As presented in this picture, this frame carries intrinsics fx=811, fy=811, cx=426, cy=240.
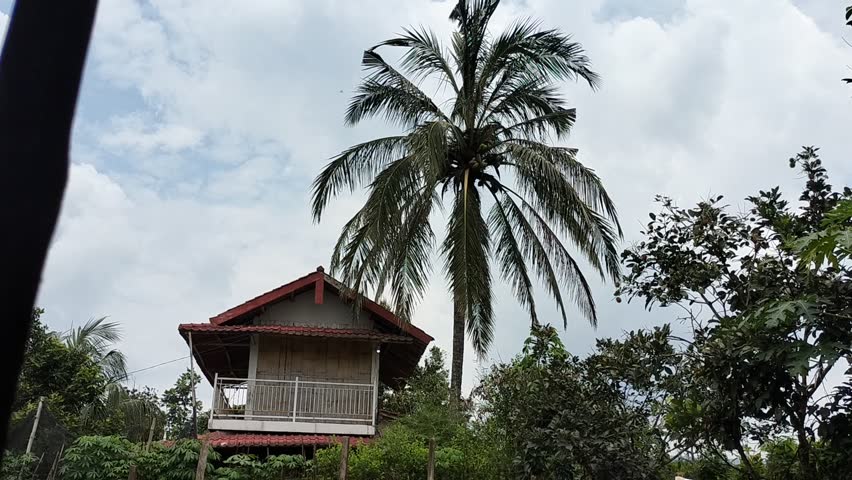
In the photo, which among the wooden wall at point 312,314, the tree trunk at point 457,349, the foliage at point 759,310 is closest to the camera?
the foliage at point 759,310

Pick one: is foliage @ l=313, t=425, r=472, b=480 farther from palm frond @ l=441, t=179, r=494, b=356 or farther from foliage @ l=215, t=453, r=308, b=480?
palm frond @ l=441, t=179, r=494, b=356

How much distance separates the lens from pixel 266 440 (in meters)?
15.6

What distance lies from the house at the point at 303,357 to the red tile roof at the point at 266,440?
0.06ft

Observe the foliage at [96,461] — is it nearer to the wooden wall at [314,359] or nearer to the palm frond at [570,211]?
the wooden wall at [314,359]

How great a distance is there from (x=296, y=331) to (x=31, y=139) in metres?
15.0

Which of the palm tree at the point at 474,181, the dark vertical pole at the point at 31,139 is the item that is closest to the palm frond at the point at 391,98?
the palm tree at the point at 474,181

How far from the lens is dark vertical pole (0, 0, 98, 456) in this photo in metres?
1.69

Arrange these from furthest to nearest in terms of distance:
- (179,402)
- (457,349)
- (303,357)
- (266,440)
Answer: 1. (179,402)
2. (303,357)
3. (457,349)
4. (266,440)

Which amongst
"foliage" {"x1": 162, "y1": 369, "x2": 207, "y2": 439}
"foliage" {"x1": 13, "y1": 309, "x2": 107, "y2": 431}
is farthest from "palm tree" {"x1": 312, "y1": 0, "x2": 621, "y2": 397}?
"foliage" {"x1": 162, "y1": 369, "x2": 207, "y2": 439}

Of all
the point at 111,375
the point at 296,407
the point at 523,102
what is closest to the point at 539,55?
the point at 523,102

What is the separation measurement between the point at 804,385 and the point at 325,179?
10.7 meters

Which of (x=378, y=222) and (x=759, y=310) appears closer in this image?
(x=759, y=310)

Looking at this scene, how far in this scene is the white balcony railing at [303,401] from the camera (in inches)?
653

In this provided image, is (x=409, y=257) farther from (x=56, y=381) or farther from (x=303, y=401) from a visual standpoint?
(x=56, y=381)
